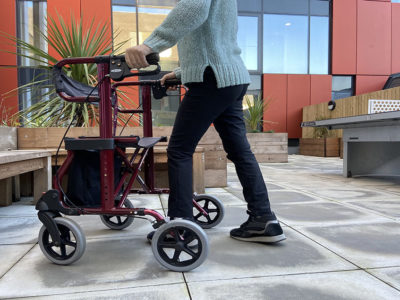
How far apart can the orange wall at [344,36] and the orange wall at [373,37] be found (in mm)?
146

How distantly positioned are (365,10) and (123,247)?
10.7 m

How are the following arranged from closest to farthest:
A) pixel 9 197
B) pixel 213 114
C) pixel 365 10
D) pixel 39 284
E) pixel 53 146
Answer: pixel 39 284, pixel 213 114, pixel 9 197, pixel 53 146, pixel 365 10

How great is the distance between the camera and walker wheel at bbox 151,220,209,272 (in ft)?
3.76

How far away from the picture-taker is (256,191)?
1.48m

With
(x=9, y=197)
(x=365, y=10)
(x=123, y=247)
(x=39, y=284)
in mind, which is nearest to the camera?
(x=39, y=284)

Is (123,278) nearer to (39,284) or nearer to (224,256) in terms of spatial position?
(39,284)

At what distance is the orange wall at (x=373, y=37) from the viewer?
960cm

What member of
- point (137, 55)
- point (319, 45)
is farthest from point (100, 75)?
point (319, 45)

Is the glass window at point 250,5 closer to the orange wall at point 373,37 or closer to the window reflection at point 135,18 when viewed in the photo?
the window reflection at point 135,18

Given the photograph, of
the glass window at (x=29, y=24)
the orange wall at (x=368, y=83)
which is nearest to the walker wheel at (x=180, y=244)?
the glass window at (x=29, y=24)

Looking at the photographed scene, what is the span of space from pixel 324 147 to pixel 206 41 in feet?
25.5

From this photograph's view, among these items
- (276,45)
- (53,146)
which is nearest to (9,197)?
(53,146)

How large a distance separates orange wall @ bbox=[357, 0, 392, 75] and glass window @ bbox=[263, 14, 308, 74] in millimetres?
1627

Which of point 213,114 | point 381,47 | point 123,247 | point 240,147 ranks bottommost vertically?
point 123,247
